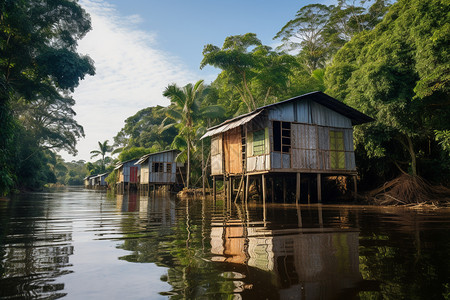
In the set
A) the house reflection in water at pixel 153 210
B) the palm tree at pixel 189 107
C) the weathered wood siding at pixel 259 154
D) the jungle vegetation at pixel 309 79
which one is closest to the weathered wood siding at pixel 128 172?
the jungle vegetation at pixel 309 79

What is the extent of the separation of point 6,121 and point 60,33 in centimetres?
1707

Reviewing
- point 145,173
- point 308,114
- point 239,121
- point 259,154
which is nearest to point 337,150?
point 308,114

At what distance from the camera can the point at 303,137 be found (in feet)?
44.2

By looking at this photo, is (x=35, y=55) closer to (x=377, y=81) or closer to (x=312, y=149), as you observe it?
(x=312, y=149)

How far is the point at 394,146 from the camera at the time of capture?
15.3 m

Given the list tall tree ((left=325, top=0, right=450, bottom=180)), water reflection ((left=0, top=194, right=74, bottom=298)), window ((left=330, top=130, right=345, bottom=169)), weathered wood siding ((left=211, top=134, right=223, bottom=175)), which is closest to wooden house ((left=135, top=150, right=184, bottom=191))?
weathered wood siding ((left=211, top=134, right=223, bottom=175))

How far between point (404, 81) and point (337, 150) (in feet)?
13.4

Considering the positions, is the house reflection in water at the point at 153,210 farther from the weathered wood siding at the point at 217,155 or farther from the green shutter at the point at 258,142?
the green shutter at the point at 258,142

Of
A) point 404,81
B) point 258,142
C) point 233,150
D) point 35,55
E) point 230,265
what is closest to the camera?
point 230,265

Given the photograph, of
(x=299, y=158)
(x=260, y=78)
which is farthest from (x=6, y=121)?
(x=260, y=78)

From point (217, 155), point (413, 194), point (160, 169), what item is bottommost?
point (413, 194)

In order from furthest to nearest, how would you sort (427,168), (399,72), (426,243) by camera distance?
(427,168) < (399,72) < (426,243)

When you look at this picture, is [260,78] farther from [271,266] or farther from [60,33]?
[271,266]

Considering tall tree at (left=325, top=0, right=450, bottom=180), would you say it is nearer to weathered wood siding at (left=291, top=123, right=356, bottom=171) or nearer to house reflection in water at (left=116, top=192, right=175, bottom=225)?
weathered wood siding at (left=291, top=123, right=356, bottom=171)
